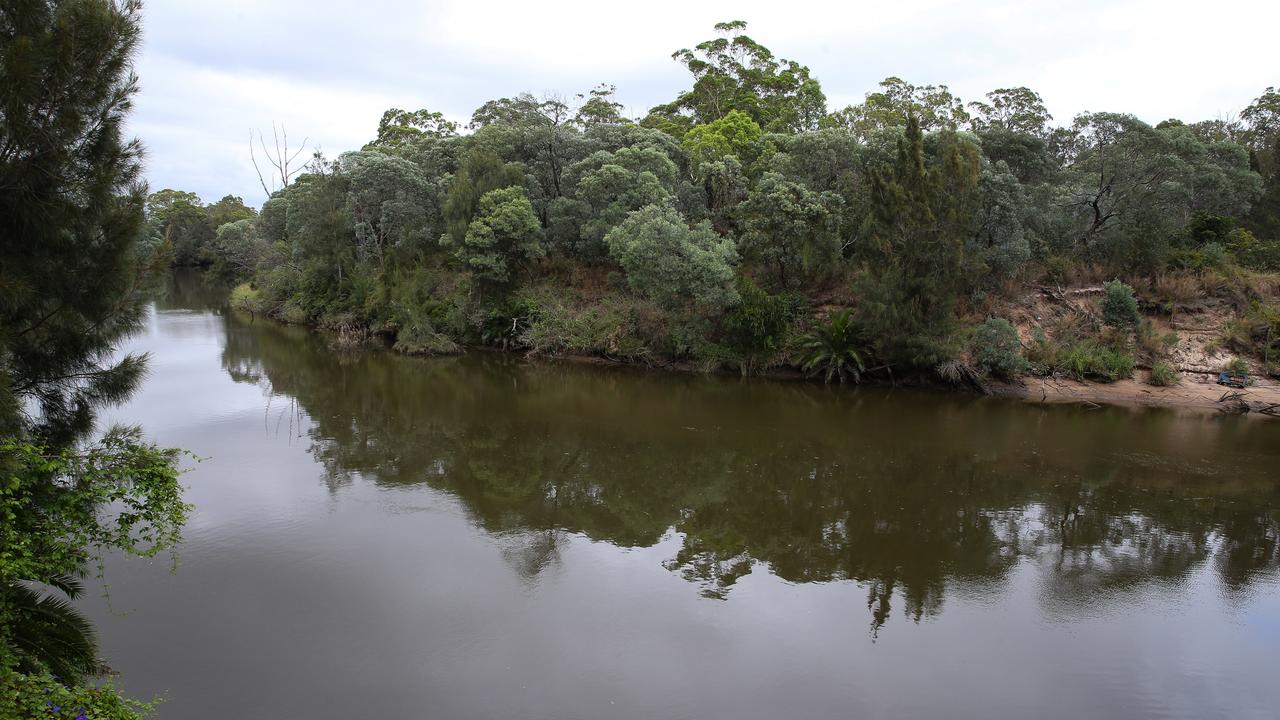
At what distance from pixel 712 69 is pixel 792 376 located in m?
22.1

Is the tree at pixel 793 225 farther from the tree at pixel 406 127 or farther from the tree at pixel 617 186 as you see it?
the tree at pixel 406 127

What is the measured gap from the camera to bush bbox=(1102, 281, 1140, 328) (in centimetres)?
2092

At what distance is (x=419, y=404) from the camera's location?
19.5 m

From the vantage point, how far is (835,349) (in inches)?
845

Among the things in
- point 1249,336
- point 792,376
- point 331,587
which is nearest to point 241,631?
point 331,587

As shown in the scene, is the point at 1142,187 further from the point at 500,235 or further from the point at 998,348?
the point at 500,235

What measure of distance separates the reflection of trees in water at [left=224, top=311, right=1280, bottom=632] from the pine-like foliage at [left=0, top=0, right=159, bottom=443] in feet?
18.3

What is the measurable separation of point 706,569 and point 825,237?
1528 cm

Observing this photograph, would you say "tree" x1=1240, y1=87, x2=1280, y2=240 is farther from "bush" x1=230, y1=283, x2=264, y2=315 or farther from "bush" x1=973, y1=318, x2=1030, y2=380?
"bush" x1=230, y1=283, x2=264, y2=315

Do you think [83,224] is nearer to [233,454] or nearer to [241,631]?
[241,631]

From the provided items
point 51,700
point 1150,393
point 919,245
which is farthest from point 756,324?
point 51,700

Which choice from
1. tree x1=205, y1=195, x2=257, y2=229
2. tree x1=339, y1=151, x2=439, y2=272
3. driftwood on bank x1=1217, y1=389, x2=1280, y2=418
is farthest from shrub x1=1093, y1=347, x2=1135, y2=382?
tree x1=205, y1=195, x2=257, y2=229

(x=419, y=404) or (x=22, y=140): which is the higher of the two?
(x=22, y=140)

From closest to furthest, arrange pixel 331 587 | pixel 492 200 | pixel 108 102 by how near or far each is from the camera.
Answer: pixel 108 102 < pixel 331 587 < pixel 492 200
